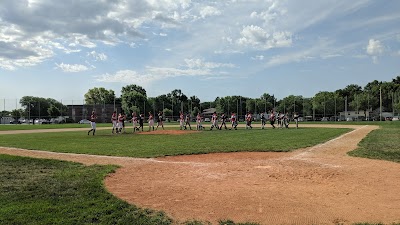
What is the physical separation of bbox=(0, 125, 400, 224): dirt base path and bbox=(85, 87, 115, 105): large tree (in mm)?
105083

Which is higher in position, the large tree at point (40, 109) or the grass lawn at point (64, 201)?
the large tree at point (40, 109)

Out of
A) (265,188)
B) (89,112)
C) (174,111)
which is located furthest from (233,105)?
(265,188)

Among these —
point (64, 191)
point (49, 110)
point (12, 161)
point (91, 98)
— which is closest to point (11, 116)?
point (49, 110)

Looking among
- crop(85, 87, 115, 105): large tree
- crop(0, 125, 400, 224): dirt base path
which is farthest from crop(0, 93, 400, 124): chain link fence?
crop(0, 125, 400, 224): dirt base path

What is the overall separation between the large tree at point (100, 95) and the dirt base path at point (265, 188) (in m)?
105

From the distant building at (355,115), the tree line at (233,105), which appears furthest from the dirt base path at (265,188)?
the distant building at (355,115)

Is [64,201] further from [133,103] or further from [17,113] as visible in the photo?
[17,113]

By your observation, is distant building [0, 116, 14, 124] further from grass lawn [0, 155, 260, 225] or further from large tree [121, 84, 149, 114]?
grass lawn [0, 155, 260, 225]

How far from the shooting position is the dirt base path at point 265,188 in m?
5.69

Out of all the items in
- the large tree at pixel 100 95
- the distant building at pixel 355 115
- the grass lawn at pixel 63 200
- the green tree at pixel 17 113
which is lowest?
the grass lawn at pixel 63 200

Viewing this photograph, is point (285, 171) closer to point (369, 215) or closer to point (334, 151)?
point (369, 215)

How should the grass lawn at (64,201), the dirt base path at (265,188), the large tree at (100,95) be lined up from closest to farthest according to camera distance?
the grass lawn at (64,201), the dirt base path at (265,188), the large tree at (100,95)

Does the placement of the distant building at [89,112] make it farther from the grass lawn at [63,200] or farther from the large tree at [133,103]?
the grass lawn at [63,200]

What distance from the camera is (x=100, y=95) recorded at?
114750 millimetres
